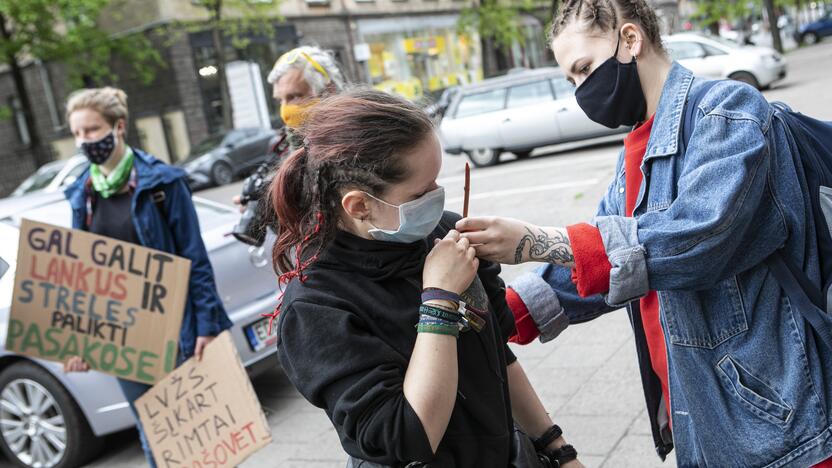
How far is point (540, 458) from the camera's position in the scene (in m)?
1.99

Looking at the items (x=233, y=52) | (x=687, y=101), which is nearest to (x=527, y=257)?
(x=687, y=101)

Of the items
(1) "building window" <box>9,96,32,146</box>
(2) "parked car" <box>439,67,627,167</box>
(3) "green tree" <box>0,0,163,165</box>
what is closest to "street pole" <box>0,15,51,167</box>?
(3) "green tree" <box>0,0,163,165</box>

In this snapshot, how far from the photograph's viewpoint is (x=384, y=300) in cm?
171

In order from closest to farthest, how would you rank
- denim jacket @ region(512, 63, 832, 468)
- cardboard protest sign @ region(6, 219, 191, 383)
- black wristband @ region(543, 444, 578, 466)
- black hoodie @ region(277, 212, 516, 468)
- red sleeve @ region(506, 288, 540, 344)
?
black hoodie @ region(277, 212, 516, 468) < denim jacket @ region(512, 63, 832, 468) < black wristband @ region(543, 444, 578, 466) < red sleeve @ region(506, 288, 540, 344) < cardboard protest sign @ region(6, 219, 191, 383)

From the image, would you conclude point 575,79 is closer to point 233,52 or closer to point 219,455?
point 219,455

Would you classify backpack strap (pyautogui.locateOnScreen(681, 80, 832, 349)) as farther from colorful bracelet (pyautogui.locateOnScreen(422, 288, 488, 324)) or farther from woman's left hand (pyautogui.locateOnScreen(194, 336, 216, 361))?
woman's left hand (pyautogui.locateOnScreen(194, 336, 216, 361))

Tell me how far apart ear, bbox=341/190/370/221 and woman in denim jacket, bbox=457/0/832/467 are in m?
0.21

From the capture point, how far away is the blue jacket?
3586mm

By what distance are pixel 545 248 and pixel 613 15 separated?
2.05 ft

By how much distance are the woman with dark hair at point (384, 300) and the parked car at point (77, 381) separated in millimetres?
3209

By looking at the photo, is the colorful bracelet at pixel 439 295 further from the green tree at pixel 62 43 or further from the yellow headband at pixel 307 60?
the green tree at pixel 62 43

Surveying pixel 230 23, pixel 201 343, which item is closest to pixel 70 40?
pixel 230 23

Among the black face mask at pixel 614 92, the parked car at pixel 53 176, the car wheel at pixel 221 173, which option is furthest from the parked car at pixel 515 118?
the black face mask at pixel 614 92

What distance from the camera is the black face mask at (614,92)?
2.05 meters
